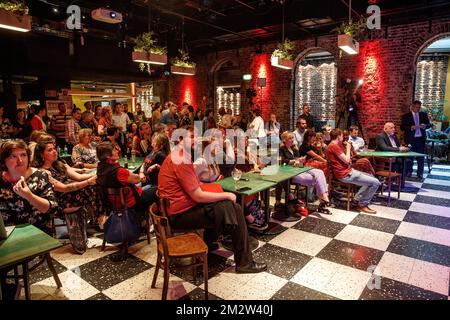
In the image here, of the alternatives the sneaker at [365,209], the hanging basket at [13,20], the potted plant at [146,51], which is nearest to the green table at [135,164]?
the hanging basket at [13,20]

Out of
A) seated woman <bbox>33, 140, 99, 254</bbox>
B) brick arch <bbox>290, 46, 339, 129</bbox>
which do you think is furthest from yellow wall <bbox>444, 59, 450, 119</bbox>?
seated woman <bbox>33, 140, 99, 254</bbox>

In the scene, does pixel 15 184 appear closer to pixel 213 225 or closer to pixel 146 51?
pixel 213 225

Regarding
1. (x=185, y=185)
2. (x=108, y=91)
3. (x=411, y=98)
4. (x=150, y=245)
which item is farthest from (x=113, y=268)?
(x=108, y=91)

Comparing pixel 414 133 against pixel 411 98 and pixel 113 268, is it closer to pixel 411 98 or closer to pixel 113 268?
pixel 411 98

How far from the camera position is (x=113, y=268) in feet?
9.53

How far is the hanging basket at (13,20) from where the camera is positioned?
13.4 ft

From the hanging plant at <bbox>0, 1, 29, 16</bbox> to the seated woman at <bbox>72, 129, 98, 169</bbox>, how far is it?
6.09 feet

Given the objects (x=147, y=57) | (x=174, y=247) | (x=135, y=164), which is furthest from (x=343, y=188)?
(x=147, y=57)

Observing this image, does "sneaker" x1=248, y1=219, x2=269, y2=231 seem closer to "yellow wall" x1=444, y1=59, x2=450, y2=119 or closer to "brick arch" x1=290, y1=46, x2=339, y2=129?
"brick arch" x1=290, y1=46, x2=339, y2=129

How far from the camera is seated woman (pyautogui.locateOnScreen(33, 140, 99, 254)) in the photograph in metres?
3.01

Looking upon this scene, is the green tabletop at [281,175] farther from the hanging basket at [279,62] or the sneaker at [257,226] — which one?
the hanging basket at [279,62]

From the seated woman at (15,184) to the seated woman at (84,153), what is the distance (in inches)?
77.1

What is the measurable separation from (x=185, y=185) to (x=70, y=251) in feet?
5.81
